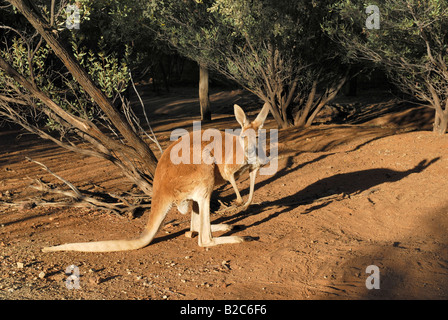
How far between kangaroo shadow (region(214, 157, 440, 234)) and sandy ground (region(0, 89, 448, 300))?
2cm

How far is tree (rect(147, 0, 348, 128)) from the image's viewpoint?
8.98 m

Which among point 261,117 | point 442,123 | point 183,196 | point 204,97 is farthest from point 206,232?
Result: point 204,97

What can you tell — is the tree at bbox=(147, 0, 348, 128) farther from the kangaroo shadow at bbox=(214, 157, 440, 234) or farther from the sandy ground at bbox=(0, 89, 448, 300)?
the kangaroo shadow at bbox=(214, 157, 440, 234)

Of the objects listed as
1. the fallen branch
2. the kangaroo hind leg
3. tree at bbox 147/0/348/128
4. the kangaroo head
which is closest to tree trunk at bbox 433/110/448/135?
tree at bbox 147/0/348/128

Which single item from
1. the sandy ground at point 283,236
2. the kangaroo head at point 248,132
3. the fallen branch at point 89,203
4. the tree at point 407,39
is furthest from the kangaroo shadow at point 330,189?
the tree at point 407,39

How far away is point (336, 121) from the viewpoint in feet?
45.1

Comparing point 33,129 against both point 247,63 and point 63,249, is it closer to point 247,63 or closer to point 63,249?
point 63,249

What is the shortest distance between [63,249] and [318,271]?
2514mm

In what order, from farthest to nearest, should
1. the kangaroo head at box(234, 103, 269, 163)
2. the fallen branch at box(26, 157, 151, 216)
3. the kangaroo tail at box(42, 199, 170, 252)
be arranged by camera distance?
the fallen branch at box(26, 157, 151, 216)
the kangaroo head at box(234, 103, 269, 163)
the kangaroo tail at box(42, 199, 170, 252)

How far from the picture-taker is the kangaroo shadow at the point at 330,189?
580 centimetres

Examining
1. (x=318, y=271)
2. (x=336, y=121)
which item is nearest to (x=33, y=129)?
(x=318, y=271)

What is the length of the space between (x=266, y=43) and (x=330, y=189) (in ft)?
15.6

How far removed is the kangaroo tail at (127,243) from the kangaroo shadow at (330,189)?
40.8 inches

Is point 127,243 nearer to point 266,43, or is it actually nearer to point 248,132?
point 248,132
